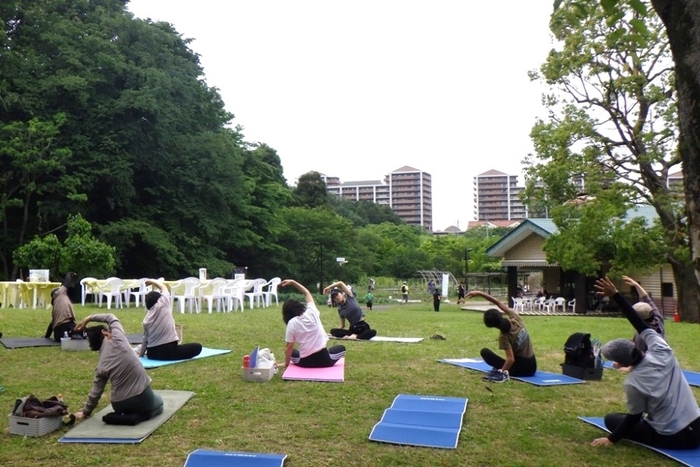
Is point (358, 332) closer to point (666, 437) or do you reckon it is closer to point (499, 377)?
point (499, 377)

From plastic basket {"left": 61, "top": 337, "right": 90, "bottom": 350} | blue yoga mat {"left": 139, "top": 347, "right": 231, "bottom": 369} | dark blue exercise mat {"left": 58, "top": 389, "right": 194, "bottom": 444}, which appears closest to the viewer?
dark blue exercise mat {"left": 58, "top": 389, "right": 194, "bottom": 444}

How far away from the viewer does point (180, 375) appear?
7.45 meters

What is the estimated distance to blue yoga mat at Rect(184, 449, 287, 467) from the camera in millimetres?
4270

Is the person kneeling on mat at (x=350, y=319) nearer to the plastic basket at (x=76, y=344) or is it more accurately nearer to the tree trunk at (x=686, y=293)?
the plastic basket at (x=76, y=344)

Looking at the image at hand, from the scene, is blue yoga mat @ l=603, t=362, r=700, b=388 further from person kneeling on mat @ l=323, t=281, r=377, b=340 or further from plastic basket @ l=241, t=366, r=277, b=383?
plastic basket @ l=241, t=366, r=277, b=383

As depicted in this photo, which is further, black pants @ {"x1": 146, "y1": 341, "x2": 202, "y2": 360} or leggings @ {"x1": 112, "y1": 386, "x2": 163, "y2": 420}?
black pants @ {"x1": 146, "y1": 341, "x2": 202, "y2": 360}

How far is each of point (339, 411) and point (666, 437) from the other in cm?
279

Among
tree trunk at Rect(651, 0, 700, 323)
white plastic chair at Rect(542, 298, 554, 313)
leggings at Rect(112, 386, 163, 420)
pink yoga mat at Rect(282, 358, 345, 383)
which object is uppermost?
tree trunk at Rect(651, 0, 700, 323)

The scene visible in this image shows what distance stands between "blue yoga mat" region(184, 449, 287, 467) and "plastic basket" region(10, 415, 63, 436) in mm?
1391

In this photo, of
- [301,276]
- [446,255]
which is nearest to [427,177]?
[446,255]

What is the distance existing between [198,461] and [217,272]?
25533 millimetres

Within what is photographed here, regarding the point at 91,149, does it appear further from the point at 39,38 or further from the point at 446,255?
the point at 446,255

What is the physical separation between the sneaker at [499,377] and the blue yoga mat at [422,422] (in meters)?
1.12

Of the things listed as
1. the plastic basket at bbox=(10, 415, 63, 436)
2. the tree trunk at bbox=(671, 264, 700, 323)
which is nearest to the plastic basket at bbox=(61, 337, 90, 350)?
the plastic basket at bbox=(10, 415, 63, 436)
